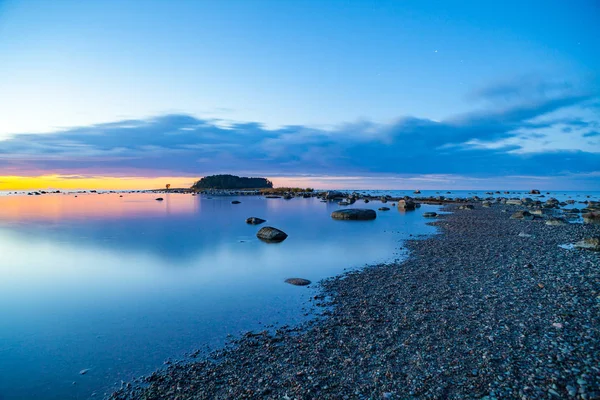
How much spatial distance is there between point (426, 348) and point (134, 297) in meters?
11.1

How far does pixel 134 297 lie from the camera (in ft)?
44.0

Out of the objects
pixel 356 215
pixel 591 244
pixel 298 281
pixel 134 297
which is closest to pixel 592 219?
pixel 591 244

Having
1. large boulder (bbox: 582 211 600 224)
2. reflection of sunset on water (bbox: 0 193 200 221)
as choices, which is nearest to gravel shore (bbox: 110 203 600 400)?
large boulder (bbox: 582 211 600 224)

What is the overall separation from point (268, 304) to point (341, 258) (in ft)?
28.3

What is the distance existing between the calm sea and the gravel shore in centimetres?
125

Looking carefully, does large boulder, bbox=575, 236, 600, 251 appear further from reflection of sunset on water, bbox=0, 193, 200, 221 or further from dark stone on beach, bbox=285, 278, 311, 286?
reflection of sunset on water, bbox=0, 193, 200, 221

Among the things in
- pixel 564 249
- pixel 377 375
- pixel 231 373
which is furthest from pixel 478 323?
pixel 564 249

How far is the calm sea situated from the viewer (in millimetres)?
8273

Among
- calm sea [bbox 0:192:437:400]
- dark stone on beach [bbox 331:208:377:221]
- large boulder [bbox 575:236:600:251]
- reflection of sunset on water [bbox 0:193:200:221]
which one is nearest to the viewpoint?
calm sea [bbox 0:192:437:400]

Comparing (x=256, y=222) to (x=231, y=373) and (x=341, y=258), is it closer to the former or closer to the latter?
(x=341, y=258)

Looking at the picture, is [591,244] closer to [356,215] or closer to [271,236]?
[271,236]

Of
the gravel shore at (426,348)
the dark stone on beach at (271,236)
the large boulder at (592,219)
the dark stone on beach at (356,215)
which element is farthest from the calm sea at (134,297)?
the large boulder at (592,219)

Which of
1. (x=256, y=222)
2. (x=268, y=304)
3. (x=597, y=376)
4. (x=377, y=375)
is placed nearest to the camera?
(x=597, y=376)

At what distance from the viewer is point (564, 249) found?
18875 mm
